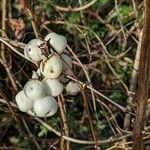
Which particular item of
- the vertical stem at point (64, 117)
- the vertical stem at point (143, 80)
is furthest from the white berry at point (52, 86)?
the vertical stem at point (64, 117)

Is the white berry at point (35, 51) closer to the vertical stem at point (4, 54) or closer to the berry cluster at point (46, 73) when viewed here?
the berry cluster at point (46, 73)

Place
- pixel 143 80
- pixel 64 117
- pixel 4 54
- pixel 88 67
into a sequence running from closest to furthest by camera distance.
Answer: pixel 143 80
pixel 64 117
pixel 4 54
pixel 88 67

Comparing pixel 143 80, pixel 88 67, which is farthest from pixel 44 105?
pixel 88 67

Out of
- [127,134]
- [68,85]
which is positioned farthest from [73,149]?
[68,85]

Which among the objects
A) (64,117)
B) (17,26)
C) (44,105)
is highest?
(17,26)

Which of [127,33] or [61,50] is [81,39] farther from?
[61,50]

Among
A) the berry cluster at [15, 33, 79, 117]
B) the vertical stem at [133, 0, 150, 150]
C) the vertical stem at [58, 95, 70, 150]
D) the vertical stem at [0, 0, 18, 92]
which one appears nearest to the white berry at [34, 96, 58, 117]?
the berry cluster at [15, 33, 79, 117]

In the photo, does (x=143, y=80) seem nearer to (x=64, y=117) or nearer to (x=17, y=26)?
(x=64, y=117)

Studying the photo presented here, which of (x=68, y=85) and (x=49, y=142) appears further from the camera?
(x=49, y=142)
